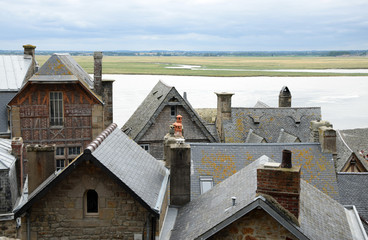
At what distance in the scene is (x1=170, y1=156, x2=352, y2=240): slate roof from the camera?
10609 mm

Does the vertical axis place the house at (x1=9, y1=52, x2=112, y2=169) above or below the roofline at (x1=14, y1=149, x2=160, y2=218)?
above

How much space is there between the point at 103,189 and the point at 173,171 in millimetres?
3114

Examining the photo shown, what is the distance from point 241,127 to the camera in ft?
123

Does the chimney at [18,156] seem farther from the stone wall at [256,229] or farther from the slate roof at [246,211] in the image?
the stone wall at [256,229]

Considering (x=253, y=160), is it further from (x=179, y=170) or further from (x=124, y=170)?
(x=124, y=170)

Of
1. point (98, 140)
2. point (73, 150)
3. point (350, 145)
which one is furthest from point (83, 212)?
point (350, 145)

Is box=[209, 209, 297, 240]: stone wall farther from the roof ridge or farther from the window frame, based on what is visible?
the window frame

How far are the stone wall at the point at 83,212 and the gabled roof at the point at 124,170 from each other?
0.85 ft

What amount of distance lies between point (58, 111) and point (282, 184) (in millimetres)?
21559

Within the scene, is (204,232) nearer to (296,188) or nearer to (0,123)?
(296,188)

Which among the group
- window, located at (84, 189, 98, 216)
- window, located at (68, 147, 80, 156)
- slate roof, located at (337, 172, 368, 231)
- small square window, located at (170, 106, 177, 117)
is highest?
small square window, located at (170, 106, 177, 117)

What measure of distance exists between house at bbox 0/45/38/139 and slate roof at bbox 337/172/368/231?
18394 millimetres

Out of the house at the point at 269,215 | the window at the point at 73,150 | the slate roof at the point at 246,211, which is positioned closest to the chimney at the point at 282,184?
the house at the point at 269,215

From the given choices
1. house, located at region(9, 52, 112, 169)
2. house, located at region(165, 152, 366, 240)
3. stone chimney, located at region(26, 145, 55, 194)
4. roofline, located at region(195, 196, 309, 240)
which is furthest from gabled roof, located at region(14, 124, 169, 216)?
house, located at region(9, 52, 112, 169)
